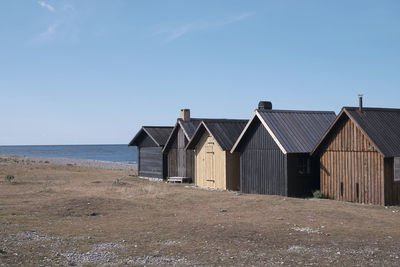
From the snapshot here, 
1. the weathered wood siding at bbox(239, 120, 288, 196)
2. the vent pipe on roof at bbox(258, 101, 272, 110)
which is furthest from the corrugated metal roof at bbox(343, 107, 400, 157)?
the vent pipe on roof at bbox(258, 101, 272, 110)

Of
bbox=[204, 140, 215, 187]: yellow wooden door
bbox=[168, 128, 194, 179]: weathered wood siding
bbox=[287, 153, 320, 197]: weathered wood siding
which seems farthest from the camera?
bbox=[168, 128, 194, 179]: weathered wood siding

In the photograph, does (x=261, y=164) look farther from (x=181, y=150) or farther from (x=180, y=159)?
(x=180, y=159)

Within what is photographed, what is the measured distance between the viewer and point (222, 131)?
1265 inches

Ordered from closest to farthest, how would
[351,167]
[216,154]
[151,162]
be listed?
[351,167] < [216,154] < [151,162]

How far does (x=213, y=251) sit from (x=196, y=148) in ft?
69.5

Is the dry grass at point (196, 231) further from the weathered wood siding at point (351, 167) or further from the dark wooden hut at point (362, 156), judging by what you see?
the dark wooden hut at point (362, 156)

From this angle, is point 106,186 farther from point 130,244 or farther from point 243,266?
point 243,266

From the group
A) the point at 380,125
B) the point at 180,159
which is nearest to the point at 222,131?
the point at 180,159

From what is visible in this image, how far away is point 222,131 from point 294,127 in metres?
6.16

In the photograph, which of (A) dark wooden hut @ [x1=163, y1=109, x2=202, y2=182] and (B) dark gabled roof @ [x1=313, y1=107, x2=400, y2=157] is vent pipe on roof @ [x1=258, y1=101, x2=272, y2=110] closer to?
(B) dark gabled roof @ [x1=313, y1=107, x2=400, y2=157]

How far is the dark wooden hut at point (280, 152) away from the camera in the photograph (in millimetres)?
25719

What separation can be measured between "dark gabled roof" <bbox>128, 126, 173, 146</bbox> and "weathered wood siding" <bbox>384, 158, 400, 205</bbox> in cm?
2223

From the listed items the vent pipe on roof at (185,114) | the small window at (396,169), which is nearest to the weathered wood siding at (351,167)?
the small window at (396,169)

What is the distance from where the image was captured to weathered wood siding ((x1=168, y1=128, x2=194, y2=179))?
123 feet
